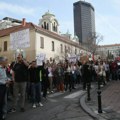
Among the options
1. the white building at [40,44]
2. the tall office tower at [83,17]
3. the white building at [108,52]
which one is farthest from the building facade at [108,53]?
the tall office tower at [83,17]

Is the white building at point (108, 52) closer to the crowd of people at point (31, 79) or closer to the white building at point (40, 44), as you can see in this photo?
the white building at point (40, 44)

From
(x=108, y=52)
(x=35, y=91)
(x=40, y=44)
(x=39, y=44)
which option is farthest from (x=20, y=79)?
(x=108, y=52)

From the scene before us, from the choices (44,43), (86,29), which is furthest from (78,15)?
(44,43)

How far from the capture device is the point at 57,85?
17.8m

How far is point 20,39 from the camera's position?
13.4 metres

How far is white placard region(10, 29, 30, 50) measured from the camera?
13148mm

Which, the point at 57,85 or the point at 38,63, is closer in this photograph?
the point at 38,63

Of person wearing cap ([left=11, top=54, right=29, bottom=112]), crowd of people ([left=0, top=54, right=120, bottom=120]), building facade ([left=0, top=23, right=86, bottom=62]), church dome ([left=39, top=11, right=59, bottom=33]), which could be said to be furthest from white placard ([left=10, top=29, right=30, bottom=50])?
church dome ([left=39, top=11, right=59, bottom=33])

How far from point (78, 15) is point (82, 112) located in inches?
5532

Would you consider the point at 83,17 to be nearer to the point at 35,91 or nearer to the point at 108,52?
the point at 108,52

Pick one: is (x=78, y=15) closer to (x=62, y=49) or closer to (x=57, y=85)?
(x=62, y=49)

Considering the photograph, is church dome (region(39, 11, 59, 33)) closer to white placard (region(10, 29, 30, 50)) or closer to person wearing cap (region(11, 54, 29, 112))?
white placard (region(10, 29, 30, 50))

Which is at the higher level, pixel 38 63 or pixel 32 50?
pixel 32 50

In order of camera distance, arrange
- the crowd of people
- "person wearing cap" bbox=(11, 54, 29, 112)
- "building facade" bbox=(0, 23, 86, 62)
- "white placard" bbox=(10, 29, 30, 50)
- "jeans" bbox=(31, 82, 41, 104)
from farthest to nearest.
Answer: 1. "building facade" bbox=(0, 23, 86, 62)
2. "white placard" bbox=(10, 29, 30, 50)
3. "jeans" bbox=(31, 82, 41, 104)
4. "person wearing cap" bbox=(11, 54, 29, 112)
5. the crowd of people
